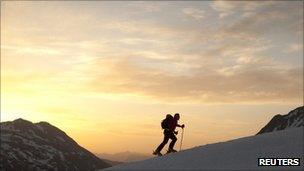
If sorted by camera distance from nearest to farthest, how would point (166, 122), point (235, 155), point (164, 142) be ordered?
point (235, 155)
point (166, 122)
point (164, 142)

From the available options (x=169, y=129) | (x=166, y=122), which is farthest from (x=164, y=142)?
(x=166, y=122)

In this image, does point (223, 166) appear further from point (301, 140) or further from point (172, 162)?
point (301, 140)

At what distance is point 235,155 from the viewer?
16328 millimetres

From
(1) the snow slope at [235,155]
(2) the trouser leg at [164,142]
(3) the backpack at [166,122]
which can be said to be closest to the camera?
(1) the snow slope at [235,155]

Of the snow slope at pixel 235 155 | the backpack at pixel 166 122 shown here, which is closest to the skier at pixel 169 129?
the backpack at pixel 166 122

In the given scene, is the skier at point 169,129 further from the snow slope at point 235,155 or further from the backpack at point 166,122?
the snow slope at point 235,155

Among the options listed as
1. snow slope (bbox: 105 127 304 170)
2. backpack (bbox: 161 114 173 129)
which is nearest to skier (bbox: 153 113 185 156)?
backpack (bbox: 161 114 173 129)

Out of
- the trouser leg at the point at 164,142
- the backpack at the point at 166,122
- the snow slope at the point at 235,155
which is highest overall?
the backpack at the point at 166,122

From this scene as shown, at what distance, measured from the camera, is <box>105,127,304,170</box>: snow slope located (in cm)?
A: 1493

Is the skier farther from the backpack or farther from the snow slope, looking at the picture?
the snow slope

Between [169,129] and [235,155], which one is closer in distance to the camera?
[235,155]

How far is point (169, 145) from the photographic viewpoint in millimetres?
23609

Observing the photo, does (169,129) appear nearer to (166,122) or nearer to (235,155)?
(166,122)

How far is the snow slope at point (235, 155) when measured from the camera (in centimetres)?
1493
